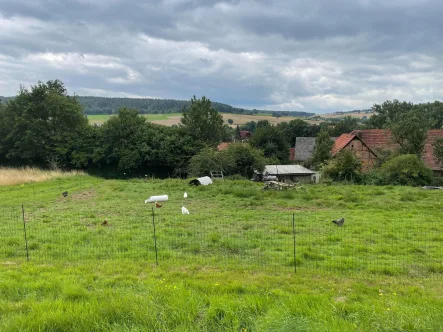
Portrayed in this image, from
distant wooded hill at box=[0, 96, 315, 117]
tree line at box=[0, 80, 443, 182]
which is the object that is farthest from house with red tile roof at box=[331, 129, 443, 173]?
distant wooded hill at box=[0, 96, 315, 117]

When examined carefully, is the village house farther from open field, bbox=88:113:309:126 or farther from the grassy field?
the grassy field

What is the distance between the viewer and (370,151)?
122 ft

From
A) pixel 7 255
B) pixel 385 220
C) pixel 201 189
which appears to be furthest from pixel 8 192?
pixel 385 220

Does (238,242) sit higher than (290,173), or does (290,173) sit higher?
(238,242)

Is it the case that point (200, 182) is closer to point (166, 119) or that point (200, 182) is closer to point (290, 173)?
point (290, 173)

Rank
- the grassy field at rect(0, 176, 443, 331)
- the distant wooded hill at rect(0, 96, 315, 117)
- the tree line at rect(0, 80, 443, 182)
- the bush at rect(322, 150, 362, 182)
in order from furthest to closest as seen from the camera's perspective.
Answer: the distant wooded hill at rect(0, 96, 315, 117) → the tree line at rect(0, 80, 443, 182) → the bush at rect(322, 150, 362, 182) → the grassy field at rect(0, 176, 443, 331)

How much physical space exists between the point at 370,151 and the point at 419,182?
14.7 meters

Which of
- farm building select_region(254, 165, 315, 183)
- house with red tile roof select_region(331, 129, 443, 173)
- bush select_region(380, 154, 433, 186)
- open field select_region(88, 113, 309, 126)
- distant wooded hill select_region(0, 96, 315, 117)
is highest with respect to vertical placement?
distant wooded hill select_region(0, 96, 315, 117)

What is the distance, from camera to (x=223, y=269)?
6.26 metres

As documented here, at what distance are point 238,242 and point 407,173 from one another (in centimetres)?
1988

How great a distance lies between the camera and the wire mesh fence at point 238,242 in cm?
670

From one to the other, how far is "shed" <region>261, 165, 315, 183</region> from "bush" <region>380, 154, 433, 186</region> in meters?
8.99

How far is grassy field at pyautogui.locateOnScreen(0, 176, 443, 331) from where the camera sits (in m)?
3.90

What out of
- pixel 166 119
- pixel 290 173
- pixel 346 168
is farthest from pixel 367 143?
pixel 166 119
